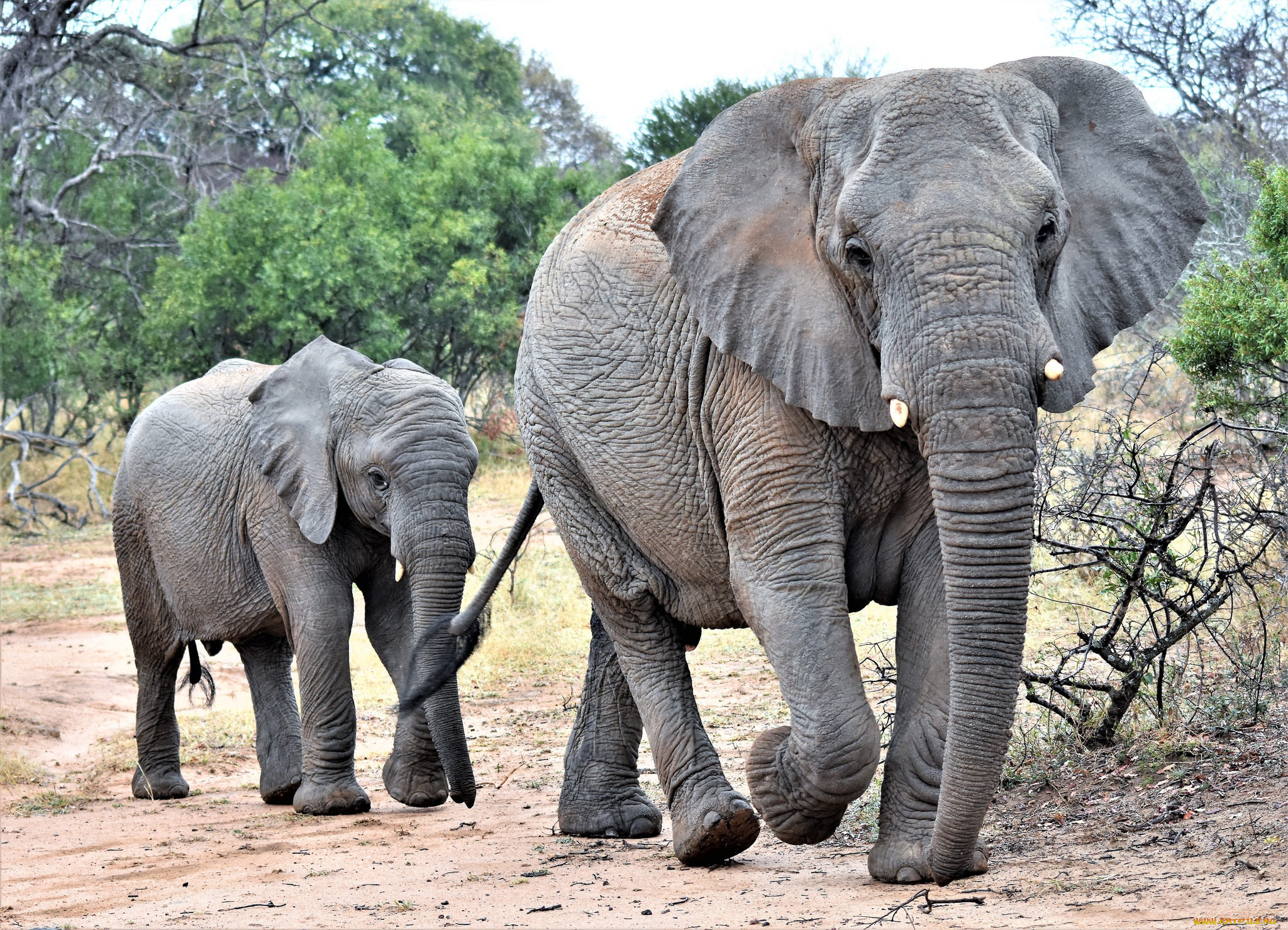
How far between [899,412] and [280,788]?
436cm

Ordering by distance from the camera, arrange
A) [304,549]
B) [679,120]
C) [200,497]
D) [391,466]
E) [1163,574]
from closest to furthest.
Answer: [1163,574]
[391,466]
[304,549]
[200,497]
[679,120]

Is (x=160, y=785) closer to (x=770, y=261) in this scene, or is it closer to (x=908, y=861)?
(x=908, y=861)

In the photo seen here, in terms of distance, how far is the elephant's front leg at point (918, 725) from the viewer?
13.7 feet

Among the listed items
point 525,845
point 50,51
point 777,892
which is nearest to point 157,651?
point 525,845

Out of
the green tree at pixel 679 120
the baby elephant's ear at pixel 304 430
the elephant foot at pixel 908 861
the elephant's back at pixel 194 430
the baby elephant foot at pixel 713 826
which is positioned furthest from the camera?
the green tree at pixel 679 120

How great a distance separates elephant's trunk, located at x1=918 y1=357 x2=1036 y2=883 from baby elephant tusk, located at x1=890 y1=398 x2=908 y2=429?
0.15ft

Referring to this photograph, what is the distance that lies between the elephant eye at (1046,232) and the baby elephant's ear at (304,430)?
372cm

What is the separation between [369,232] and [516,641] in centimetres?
756

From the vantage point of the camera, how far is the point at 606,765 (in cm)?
580

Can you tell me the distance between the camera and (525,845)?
570 cm

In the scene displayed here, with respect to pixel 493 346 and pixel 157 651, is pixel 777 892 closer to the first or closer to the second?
pixel 157 651

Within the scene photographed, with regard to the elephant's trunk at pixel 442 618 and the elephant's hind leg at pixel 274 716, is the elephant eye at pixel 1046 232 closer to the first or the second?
the elephant's trunk at pixel 442 618

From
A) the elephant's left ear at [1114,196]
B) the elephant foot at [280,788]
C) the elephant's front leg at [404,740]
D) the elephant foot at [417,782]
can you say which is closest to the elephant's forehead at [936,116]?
the elephant's left ear at [1114,196]

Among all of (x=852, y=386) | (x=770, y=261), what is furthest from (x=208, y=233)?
(x=852, y=386)
